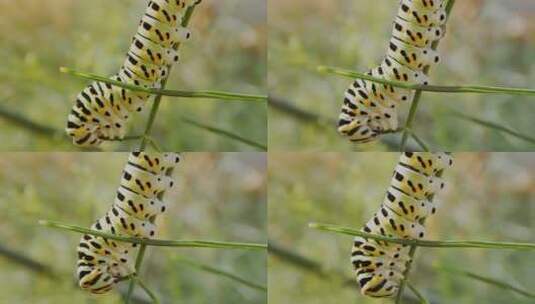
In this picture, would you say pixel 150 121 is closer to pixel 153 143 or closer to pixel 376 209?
pixel 153 143

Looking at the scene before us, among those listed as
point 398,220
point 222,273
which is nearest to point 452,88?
point 398,220

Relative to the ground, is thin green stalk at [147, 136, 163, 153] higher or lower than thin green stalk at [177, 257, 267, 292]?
higher

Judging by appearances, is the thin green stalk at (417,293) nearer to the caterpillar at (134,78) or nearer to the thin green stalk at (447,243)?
the thin green stalk at (447,243)

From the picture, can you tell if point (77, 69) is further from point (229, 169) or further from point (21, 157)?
point (229, 169)

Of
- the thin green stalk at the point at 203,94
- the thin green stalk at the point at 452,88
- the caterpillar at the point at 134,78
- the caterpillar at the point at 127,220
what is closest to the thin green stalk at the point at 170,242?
the caterpillar at the point at 127,220

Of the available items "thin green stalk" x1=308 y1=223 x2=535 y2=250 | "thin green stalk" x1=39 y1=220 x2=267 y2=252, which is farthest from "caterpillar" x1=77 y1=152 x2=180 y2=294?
"thin green stalk" x1=308 y1=223 x2=535 y2=250

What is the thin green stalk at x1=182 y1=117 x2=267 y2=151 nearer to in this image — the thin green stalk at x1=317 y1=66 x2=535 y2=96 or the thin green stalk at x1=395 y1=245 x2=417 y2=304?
the thin green stalk at x1=317 y1=66 x2=535 y2=96

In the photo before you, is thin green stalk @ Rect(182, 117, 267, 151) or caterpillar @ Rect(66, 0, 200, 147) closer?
caterpillar @ Rect(66, 0, 200, 147)
